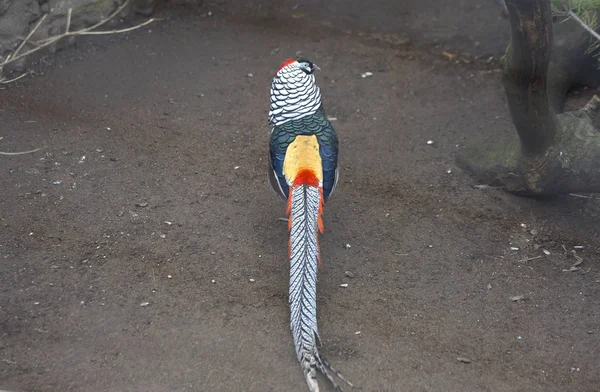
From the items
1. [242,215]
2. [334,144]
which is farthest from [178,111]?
[334,144]

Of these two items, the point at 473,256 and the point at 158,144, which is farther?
the point at 158,144

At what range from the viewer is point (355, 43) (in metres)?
7.66

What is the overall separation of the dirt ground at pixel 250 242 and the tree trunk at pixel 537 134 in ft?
0.76

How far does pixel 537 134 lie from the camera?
498 cm

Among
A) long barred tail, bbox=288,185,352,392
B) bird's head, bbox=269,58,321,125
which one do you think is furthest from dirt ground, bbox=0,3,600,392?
bird's head, bbox=269,58,321,125

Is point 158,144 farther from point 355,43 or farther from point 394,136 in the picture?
point 355,43

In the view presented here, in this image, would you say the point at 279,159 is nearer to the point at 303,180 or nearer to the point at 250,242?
the point at 303,180

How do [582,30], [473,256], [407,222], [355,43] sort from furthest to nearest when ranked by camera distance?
1. [355,43]
2. [582,30]
3. [407,222]
4. [473,256]

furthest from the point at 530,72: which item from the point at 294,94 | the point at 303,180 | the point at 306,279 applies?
the point at 306,279

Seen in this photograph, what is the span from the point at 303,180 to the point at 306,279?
649 mm

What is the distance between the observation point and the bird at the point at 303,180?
3.77 m

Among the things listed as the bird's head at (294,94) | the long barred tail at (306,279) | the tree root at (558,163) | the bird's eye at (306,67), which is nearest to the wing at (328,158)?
the long barred tail at (306,279)

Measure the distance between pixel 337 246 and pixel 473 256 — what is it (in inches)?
36.4

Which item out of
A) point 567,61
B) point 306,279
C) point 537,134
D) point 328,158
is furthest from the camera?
point 567,61
